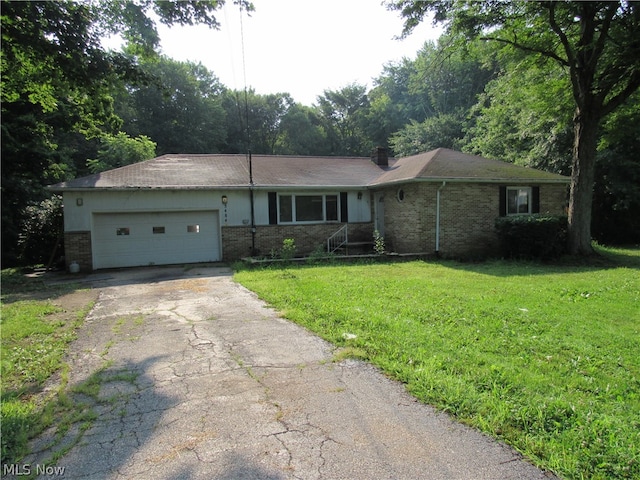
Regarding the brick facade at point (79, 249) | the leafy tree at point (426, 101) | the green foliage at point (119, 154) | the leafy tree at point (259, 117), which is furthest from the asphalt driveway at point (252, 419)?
the leafy tree at point (259, 117)

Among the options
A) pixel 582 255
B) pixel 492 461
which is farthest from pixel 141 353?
pixel 582 255

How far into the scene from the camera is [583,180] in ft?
42.2

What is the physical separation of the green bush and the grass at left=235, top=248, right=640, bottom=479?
298 cm

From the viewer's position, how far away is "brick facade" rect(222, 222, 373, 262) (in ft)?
46.8

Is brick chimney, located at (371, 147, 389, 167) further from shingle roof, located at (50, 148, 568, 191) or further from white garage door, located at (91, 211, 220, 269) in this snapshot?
white garage door, located at (91, 211, 220, 269)

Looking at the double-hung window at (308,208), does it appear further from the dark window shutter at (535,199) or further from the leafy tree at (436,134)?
the leafy tree at (436,134)

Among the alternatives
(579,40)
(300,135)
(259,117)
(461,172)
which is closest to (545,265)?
(461,172)

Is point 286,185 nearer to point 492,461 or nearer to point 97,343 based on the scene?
point 97,343

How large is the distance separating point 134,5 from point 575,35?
13.3 m

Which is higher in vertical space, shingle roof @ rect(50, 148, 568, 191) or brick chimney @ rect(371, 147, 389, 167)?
brick chimney @ rect(371, 147, 389, 167)

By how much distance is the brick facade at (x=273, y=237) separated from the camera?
1427cm

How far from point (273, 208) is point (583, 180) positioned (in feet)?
34.1

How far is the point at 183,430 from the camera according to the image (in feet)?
9.61

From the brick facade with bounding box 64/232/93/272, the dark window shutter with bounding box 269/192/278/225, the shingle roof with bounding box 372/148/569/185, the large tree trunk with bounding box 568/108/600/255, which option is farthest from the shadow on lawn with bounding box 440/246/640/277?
the brick facade with bounding box 64/232/93/272
